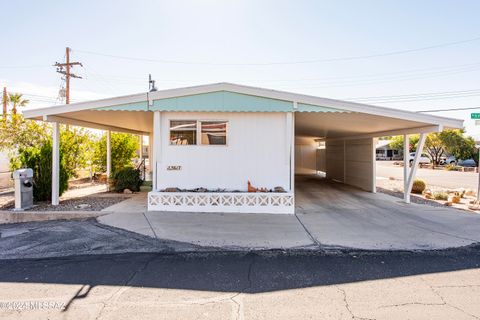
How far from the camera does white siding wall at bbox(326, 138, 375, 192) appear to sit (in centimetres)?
Result: 1223

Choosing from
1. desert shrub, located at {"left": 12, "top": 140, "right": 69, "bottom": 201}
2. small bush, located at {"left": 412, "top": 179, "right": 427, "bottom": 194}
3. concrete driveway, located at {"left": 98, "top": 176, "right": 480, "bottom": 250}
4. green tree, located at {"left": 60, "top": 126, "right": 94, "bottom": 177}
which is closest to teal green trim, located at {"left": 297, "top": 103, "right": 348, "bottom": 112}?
concrete driveway, located at {"left": 98, "top": 176, "right": 480, "bottom": 250}

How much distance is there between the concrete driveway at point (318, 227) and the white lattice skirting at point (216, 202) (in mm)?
261

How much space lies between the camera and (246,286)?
3631 mm

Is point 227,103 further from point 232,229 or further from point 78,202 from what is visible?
point 78,202

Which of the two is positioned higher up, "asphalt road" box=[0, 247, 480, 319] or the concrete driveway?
the concrete driveway

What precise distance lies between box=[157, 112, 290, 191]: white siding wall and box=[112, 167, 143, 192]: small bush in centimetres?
352

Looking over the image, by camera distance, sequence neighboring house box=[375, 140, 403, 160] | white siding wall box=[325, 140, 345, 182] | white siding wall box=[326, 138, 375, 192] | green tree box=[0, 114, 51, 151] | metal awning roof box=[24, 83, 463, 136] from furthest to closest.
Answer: neighboring house box=[375, 140, 403, 160]
white siding wall box=[325, 140, 345, 182]
white siding wall box=[326, 138, 375, 192]
green tree box=[0, 114, 51, 151]
metal awning roof box=[24, 83, 463, 136]

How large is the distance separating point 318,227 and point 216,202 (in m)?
2.70

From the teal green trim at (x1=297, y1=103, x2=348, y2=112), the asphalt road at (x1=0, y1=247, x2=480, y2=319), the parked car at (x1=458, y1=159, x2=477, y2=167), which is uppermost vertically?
the teal green trim at (x1=297, y1=103, x2=348, y2=112)

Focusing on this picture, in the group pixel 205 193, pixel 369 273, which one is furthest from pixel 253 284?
pixel 205 193

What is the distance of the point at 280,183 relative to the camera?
8133mm

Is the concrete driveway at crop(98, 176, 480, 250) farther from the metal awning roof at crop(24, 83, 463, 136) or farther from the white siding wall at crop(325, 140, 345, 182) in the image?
the white siding wall at crop(325, 140, 345, 182)

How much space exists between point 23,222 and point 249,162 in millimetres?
5662

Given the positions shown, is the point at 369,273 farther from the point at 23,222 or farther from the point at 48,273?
the point at 23,222
